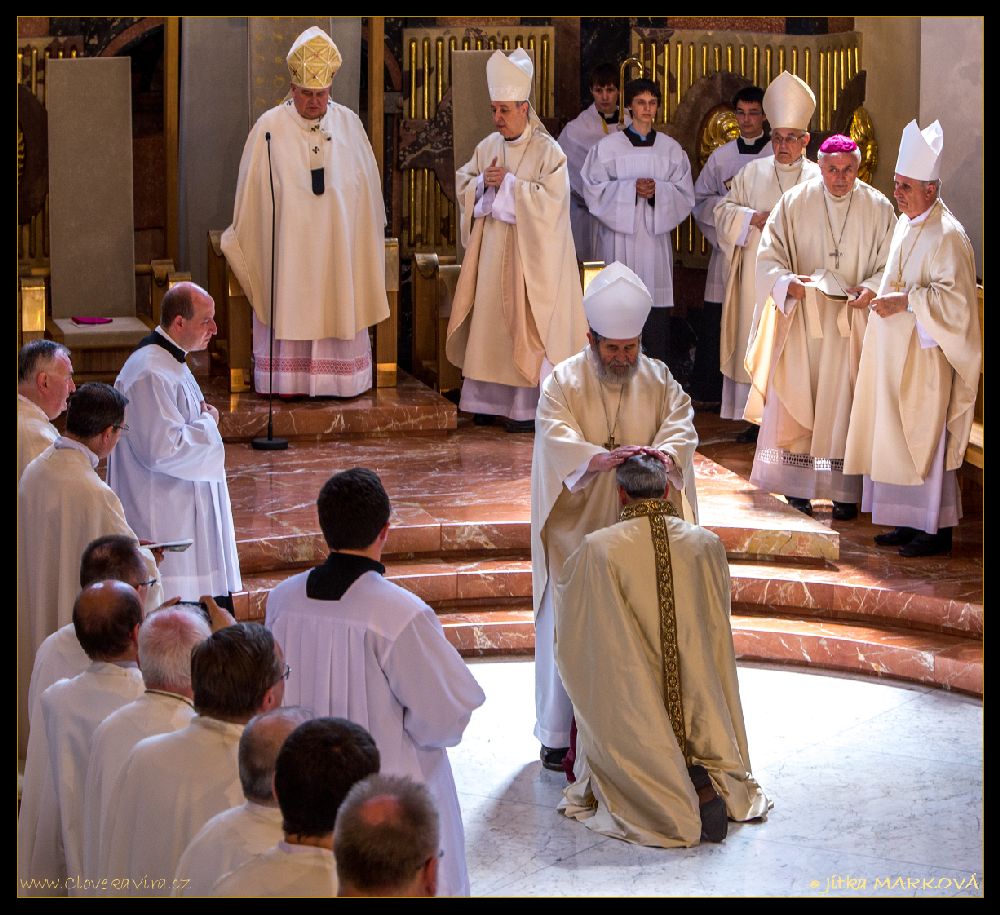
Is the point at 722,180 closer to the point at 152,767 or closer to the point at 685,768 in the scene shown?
the point at 685,768

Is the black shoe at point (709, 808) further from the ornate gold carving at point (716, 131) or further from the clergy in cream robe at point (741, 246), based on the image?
the ornate gold carving at point (716, 131)

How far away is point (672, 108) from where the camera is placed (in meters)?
11.3

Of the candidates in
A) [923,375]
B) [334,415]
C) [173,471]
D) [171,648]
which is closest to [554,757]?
[173,471]

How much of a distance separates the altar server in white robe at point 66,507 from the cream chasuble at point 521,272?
185 inches

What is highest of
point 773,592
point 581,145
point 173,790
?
point 581,145

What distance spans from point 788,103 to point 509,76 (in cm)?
151

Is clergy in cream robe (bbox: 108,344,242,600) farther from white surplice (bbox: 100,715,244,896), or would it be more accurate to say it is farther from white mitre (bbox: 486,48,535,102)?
white mitre (bbox: 486,48,535,102)

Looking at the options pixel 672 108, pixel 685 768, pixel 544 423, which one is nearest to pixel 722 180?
pixel 672 108

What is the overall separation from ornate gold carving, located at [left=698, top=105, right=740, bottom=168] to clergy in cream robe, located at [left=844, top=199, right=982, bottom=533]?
356 cm

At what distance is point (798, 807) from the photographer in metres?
5.56

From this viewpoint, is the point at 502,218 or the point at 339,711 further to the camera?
the point at 502,218

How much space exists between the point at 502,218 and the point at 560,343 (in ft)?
2.55

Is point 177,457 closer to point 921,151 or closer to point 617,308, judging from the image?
point 617,308

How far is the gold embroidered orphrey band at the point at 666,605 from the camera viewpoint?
5141 mm
